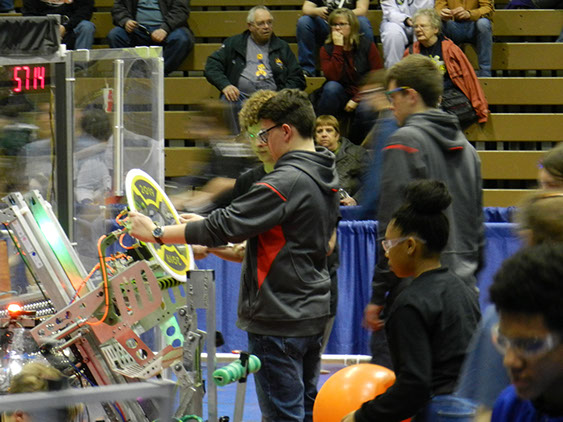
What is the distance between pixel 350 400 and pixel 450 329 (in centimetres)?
60

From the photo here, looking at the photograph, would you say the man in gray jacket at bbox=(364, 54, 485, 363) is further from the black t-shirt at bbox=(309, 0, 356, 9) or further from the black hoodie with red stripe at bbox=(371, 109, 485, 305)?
the black t-shirt at bbox=(309, 0, 356, 9)

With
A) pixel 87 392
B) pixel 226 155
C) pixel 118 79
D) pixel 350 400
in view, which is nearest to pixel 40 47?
pixel 118 79

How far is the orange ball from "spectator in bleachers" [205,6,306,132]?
6.39 metres

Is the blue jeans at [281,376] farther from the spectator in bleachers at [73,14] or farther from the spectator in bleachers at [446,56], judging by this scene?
the spectator in bleachers at [73,14]

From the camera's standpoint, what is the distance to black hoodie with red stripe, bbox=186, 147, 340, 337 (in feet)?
11.8

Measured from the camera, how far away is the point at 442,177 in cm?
378

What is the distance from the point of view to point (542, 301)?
Result: 1.64 m

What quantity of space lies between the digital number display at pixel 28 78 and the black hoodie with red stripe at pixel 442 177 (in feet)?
9.79

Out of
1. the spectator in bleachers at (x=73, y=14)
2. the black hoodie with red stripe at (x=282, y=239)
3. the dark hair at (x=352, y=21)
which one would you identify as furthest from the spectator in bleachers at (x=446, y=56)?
the black hoodie with red stripe at (x=282, y=239)

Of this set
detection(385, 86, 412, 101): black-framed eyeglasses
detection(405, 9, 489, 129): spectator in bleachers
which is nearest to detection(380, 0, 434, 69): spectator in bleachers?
detection(405, 9, 489, 129): spectator in bleachers

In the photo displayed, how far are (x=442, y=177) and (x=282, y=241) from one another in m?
0.72

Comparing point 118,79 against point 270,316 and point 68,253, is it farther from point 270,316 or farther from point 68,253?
point 270,316

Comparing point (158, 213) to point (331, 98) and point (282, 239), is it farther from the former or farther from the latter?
point (331, 98)

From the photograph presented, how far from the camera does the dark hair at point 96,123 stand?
6259mm
